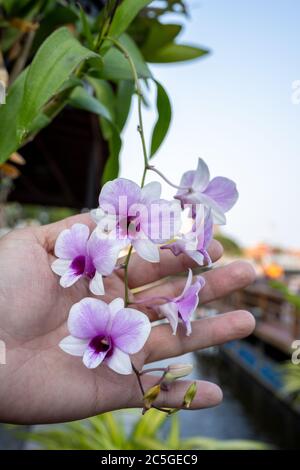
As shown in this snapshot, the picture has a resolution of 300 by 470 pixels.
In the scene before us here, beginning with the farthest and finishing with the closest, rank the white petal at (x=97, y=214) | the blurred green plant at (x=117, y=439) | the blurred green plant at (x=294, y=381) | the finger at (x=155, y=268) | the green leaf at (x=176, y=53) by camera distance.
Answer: the blurred green plant at (x=294, y=381) → the blurred green plant at (x=117, y=439) → the green leaf at (x=176, y=53) → the finger at (x=155, y=268) → the white petal at (x=97, y=214)

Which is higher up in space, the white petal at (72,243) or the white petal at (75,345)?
the white petal at (72,243)

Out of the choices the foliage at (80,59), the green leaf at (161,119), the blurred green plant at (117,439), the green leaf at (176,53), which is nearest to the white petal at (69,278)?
the foliage at (80,59)

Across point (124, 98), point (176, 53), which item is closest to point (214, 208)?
point (124, 98)

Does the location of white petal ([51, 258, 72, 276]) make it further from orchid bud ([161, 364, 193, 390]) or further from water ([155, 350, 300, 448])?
water ([155, 350, 300, 448])

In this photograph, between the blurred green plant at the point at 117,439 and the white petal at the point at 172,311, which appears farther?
the blurred green plant at the point at 117,439

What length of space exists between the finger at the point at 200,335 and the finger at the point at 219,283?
0.10ft

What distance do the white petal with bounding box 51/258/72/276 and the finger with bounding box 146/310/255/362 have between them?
0.61 feet

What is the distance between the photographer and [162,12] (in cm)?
79

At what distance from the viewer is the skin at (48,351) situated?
452 mm

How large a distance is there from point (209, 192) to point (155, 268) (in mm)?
197

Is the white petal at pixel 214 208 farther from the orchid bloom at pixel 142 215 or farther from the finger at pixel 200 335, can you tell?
the finger at pixel 200 335

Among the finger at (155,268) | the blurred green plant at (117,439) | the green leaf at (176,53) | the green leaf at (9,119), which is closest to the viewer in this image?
the green leaf at (9,119)

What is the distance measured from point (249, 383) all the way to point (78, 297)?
187 inches

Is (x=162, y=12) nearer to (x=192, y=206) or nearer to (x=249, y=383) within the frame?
(x=192, y=206)
